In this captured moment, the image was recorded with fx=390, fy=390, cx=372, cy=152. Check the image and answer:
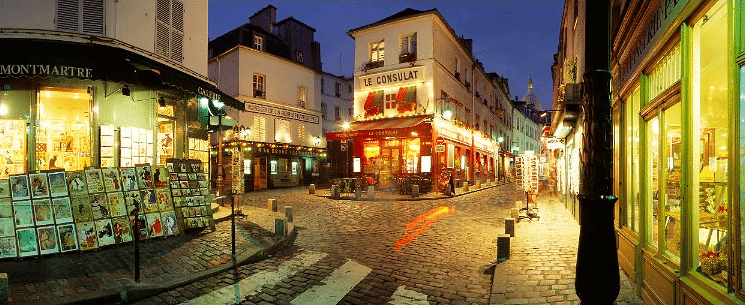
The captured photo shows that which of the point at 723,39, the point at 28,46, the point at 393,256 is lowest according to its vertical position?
the point at 393,256

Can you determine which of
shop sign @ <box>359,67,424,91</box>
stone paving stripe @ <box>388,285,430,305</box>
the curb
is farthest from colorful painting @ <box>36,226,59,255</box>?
shop sign @ <box>359,67,424,91</box>

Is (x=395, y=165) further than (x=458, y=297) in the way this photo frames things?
Yes

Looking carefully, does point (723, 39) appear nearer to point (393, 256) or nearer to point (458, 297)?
point (458, 297)

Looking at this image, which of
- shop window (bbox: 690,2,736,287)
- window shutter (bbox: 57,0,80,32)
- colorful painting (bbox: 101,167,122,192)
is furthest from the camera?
window shutter (bbox: 57,0,80,32)

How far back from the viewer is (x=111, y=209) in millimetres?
7617

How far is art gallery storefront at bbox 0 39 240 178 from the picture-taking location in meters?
8.73

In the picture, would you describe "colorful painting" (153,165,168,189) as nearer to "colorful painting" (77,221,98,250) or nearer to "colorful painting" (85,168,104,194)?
"colorful painting" (85,168,104,194)

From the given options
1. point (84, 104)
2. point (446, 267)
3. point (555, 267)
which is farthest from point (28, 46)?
point (555, 267)

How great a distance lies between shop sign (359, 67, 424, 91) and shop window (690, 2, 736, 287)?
20.8 m

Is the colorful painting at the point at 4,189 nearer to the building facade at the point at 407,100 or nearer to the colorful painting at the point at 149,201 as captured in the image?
the colorful painting at the point at 149,201

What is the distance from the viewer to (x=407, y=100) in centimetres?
2497

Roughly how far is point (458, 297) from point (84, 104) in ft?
37.5

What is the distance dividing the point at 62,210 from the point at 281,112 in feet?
73.4

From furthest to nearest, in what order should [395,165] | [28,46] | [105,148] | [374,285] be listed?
[395,165], [105,148], [28,46], [374,285]
